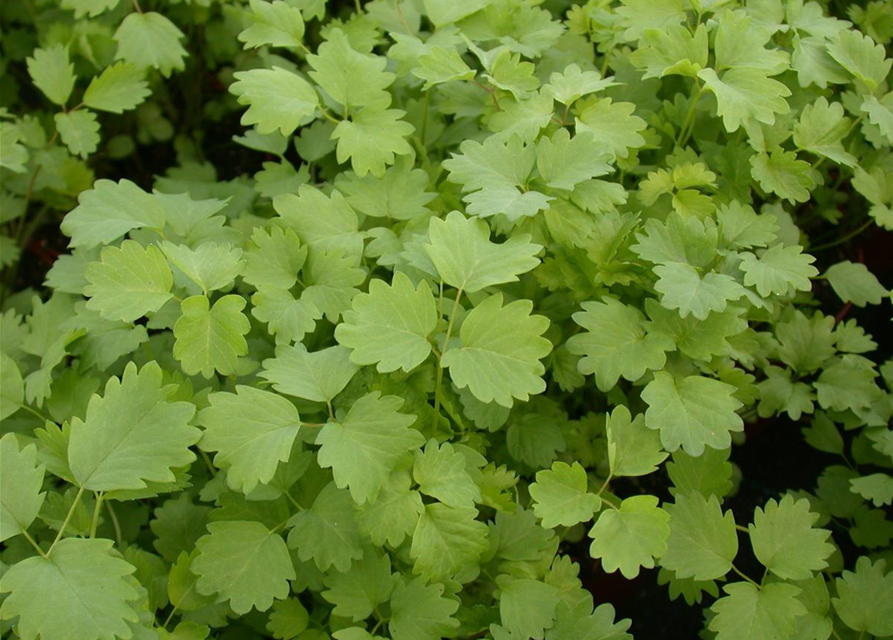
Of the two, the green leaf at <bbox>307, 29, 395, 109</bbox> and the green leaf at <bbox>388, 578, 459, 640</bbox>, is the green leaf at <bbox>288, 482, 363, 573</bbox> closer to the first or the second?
the green leaf at <bbox>388, 578, 459, 640</bbox>

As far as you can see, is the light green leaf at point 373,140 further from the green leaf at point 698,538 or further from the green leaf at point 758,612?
the green leaf at point 758,612

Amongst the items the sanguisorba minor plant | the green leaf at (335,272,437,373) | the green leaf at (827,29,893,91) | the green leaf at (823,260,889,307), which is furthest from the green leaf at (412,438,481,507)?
the green leaf at (827,29,893,91)

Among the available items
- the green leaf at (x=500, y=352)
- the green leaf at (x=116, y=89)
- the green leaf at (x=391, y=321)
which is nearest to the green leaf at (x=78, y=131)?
the green leaf at (x=116, y=89)

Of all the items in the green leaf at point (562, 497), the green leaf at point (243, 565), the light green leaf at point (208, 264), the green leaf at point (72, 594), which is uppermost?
the light green leaf at point (208, 264)

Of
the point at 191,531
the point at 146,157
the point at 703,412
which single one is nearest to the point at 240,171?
the point at 146,157

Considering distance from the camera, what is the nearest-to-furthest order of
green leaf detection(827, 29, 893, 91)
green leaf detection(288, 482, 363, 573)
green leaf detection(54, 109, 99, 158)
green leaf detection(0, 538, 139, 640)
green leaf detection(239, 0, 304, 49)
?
1. green leaf detection(0, 538, 139, 640)
2. green leaf detection(288, 482, 363, 573)
3. green leaf detection(827, 29, 893, 91)
4. green leaf detection(239, 0, 304, 49)
5. green leaf detection(54, 109, 99, 158)

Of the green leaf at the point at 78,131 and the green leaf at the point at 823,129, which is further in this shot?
the green leaf at the point at 78,131

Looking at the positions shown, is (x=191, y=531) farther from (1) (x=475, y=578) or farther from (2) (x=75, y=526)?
(1) (x=475, y=578)
